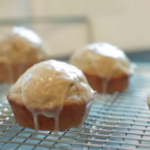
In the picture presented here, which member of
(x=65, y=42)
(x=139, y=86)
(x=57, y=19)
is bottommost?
(x=139, y=86)

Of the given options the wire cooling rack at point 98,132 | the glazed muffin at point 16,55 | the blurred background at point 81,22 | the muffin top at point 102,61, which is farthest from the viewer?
the blurred background at point 81,22

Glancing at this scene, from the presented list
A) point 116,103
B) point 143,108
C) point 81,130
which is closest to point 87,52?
point 116,103

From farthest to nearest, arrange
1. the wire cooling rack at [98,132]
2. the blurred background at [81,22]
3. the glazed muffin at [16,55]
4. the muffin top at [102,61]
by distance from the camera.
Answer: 1. the blurred background at [81,22]
2. the glazed muffin at [16,55]
3. the muffin top at [102,61]
4. the wire cooling rack at [98,132]

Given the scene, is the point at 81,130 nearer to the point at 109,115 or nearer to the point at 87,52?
the point at 109,115

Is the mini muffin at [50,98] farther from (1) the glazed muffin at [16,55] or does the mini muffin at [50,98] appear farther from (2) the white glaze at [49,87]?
(1) the glazed muffin at [16,55]

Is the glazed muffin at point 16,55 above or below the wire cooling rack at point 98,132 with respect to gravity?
above

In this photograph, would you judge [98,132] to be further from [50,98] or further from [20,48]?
[20,48]

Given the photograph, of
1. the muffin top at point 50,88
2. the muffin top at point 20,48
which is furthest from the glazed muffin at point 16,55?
the muffin top at point 50,88
